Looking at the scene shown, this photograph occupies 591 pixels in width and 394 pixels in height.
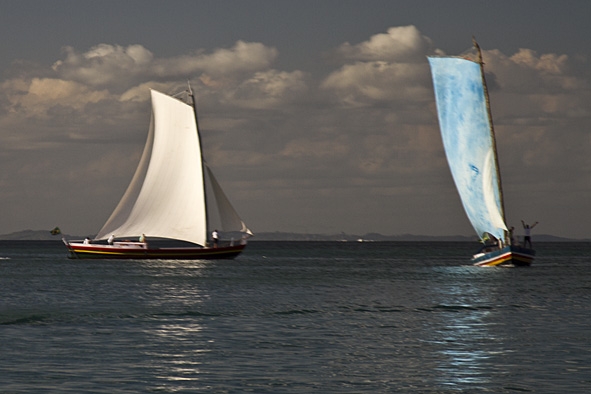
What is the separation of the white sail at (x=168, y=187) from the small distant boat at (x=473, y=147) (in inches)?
A: 1087

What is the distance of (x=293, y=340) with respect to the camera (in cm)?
3450

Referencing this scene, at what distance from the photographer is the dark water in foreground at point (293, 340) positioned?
26.0 m

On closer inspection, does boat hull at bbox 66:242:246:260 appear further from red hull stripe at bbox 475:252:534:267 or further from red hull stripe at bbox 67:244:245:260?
red hull stripe at bbox 475:252:534:267

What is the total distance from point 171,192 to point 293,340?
235ft

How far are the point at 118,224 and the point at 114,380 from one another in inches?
3166

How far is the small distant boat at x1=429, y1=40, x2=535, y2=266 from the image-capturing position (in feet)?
285

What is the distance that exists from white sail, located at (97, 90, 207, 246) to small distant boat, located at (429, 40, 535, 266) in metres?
27.6

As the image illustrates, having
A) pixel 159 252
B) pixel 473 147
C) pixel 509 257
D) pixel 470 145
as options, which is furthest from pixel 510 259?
pixel 159 252

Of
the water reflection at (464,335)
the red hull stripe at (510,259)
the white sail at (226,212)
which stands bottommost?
the water reflection at (464,335)

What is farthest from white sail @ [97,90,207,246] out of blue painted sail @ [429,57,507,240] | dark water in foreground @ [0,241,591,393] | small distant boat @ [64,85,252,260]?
dark water in foreground @ [0,241,591,393]

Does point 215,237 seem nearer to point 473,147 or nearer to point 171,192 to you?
point 171,192

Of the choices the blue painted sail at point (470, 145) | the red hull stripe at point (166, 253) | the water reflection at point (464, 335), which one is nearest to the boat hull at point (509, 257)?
the blue painted sail at point (470, 145)

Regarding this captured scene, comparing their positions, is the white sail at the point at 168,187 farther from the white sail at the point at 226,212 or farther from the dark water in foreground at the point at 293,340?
the dark water in foreground at the point at 293,340

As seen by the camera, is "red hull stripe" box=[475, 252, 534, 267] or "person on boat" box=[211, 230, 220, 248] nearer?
"red hull stripe" box=[475, 252, 534, 267]
